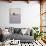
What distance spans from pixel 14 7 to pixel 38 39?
158cm

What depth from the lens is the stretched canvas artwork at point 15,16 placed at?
436 cm

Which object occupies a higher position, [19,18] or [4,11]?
[4,11]

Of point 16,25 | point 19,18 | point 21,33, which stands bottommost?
point 21,33

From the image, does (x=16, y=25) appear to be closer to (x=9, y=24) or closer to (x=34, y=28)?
(x=9, y=24)

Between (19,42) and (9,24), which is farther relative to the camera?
(9,24)

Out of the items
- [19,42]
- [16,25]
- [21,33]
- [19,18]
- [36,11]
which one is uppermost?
[36,11]

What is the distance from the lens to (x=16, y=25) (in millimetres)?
4395

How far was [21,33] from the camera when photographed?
4359mm

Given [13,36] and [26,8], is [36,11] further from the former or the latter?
[13,36]

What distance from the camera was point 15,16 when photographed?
4.34 meters

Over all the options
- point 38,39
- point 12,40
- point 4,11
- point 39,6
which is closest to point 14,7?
point 4,11

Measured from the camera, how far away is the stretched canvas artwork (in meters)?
4.36

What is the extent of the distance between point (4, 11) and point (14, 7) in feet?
1.39

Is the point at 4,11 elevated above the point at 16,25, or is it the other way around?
the point at 4,11
